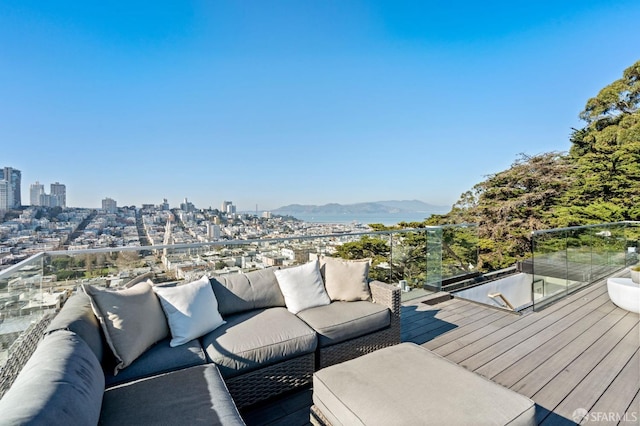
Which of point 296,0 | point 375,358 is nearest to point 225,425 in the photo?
point 375,358

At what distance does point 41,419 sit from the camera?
34.9 inches

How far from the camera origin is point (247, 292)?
8.91 ft

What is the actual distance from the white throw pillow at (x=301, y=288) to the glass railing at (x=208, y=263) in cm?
39

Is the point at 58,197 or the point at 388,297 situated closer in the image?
the point at 388,297

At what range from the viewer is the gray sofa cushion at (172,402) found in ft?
4.27

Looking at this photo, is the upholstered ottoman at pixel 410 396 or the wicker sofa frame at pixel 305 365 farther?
the wicker sofa frame at pixel 305 365

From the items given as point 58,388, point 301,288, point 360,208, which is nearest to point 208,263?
point 301,288

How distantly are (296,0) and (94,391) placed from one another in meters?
8.09

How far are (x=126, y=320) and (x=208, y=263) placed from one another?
1178 mm

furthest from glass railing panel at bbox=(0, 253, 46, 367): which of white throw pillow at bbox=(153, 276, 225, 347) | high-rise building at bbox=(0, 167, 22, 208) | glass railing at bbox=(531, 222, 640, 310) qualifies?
high-rise building at bbox=(0, 167, 22, 208)

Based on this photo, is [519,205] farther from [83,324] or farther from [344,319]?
[83,324]

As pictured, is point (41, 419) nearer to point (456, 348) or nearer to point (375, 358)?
point (375, 358)

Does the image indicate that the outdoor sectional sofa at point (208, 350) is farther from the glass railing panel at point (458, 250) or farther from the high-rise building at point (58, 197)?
the high-rise building at point (58, 197)

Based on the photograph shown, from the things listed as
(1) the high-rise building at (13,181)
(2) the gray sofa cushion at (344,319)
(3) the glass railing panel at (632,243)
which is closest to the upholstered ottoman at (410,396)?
(2) the gray sofa cushion at (344,319)
